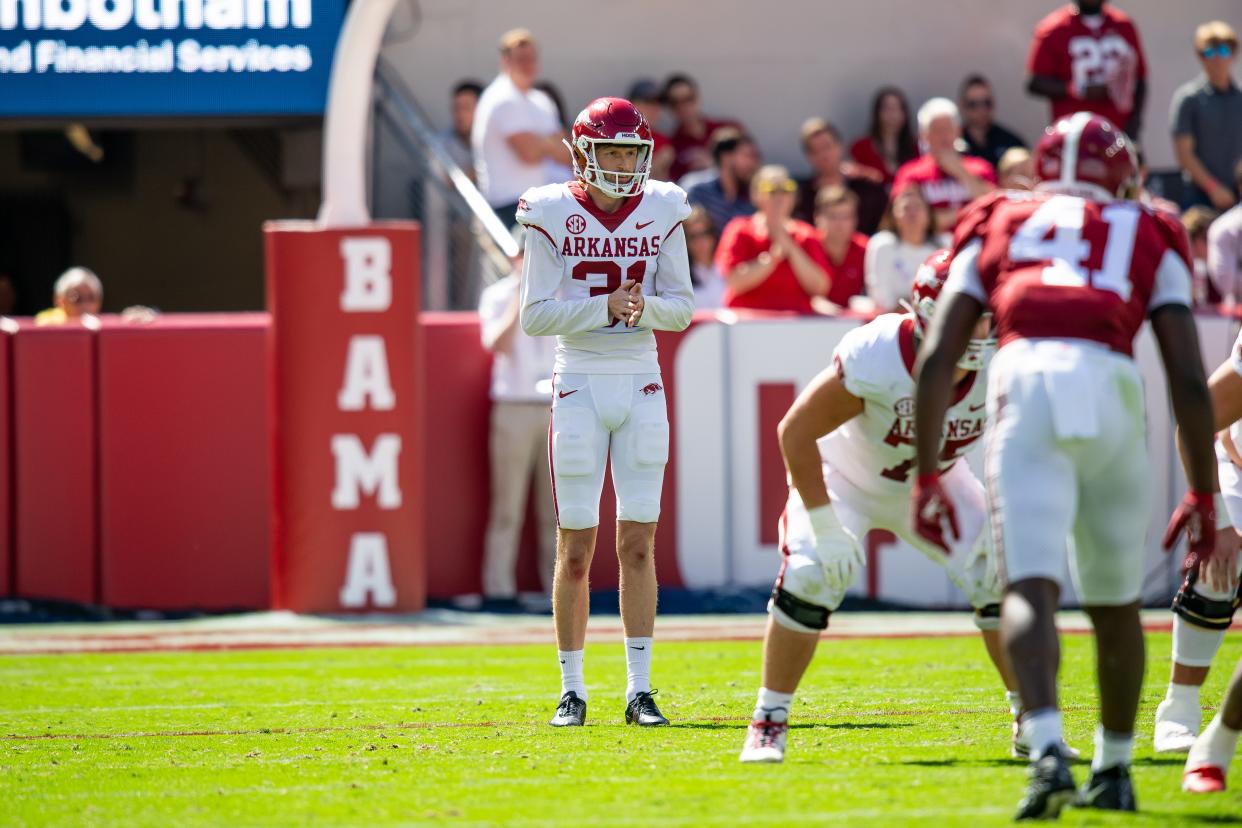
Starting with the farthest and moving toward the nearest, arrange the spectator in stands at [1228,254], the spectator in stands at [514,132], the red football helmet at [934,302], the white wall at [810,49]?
1. the white wall at [810,49]
2. the spectator in stands at [514,132]
3. the spectator in stands at [1228,254]
4. the red football helmet at [934,302]

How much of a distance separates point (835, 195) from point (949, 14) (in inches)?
147

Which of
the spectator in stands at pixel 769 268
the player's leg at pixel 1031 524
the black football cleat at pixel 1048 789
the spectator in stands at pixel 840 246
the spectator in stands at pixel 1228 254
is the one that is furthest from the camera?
the spectator in stands at pixel 840 246

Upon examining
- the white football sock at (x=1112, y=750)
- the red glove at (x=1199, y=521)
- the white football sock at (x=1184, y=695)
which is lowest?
the white football sock at (x=1184, y=695)

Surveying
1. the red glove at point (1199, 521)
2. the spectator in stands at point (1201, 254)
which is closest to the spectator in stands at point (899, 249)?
the spectator in stands at point (1201, 254)

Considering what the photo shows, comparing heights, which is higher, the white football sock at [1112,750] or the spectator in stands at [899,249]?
the spectator in stands at [899,249]

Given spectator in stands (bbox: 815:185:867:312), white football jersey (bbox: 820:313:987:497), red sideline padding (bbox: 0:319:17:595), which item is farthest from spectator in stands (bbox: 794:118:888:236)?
white football jersey (bbox: 820:313:987:497)

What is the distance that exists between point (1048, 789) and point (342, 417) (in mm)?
6671

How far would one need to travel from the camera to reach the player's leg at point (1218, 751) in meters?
4.54

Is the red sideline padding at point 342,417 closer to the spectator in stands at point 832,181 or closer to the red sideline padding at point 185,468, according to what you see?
the red sideline padding at point 185,468

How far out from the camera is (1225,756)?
4570 millimetres

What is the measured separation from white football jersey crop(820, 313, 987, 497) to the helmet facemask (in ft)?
3.72

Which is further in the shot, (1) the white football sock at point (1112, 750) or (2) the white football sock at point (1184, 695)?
(2) the white football sock at point (1184, 695)

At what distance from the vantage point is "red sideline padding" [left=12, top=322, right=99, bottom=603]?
10.7 m

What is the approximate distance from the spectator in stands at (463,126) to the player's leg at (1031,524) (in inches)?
340
